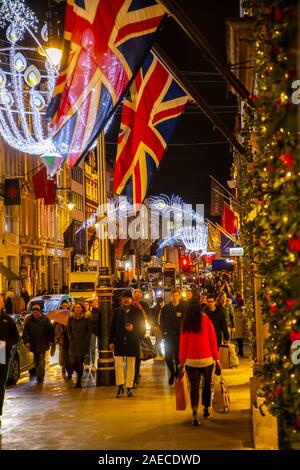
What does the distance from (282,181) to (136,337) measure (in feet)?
30.7

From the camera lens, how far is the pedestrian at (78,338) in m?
15.0

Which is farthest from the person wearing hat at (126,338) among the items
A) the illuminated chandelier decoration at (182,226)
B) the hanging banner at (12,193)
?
the illuminated chandelier decoration at (182,226)

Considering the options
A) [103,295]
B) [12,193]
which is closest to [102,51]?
[103,295]

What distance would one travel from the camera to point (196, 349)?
10336 millimetres

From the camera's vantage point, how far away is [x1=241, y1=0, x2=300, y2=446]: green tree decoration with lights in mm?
4637

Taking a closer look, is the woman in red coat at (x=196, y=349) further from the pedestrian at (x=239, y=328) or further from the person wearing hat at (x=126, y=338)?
the pedestrian at (x=239, y=328)

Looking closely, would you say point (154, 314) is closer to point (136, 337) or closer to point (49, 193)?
point (136, 337)

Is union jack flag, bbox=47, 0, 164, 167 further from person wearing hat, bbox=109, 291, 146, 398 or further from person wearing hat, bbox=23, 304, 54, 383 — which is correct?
person wearing hat, bbox=23, 304, 54, 383

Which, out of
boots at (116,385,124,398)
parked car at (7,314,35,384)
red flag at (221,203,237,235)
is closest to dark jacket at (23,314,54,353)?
parked car at (7,314,35,384)

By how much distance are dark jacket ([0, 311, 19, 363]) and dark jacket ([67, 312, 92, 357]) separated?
4087 mm

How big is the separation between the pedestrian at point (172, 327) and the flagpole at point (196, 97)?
4.07m

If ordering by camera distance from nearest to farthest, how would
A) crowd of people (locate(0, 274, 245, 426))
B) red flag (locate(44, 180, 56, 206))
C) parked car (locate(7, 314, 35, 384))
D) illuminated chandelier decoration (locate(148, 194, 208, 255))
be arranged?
crowd of people (locate(0, 274, 245, 426)) → parked car (locate(7, 314, 35, 384)) → red flag (locate(44, 180, 56, 206)) → illuminated chandelier decoration (locate(148, 194, 208, 255))
